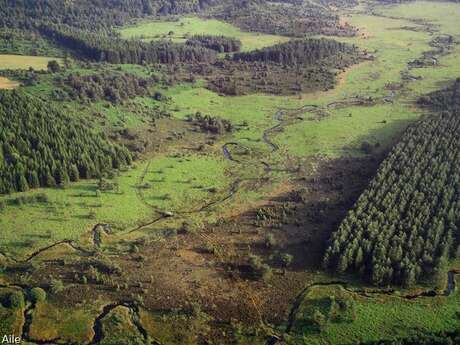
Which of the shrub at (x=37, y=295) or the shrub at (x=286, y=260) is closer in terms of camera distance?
the shrub at (x=37, y=295)

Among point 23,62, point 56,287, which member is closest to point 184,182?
point 56,287

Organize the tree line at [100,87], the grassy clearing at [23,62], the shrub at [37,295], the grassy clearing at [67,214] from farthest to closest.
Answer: the grassy clearing at [23,62] → the tree line at [100,87] → the grassy clearing at [67,214] → the shrub at [37,295]

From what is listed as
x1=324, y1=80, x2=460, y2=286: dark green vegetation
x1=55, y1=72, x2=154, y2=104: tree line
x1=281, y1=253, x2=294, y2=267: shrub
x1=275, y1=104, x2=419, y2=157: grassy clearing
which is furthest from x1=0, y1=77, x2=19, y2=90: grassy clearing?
x1=324, y1=80, x2=460, y2=286: dark green vegetation

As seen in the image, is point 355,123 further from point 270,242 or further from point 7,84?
point 7,84

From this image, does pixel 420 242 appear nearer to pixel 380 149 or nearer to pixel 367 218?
pixel 367 218

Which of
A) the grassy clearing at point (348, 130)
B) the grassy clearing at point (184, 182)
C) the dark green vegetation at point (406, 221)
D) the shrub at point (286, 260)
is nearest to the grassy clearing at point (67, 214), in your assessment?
the grassy clearing at point (184, 182)

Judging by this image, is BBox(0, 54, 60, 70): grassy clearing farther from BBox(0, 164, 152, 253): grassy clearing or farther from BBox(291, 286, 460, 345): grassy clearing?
BBox(291, 286, 460, 345): grassy clearing

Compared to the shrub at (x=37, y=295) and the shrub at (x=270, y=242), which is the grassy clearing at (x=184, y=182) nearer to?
the shrub at (x=270, y=242)
